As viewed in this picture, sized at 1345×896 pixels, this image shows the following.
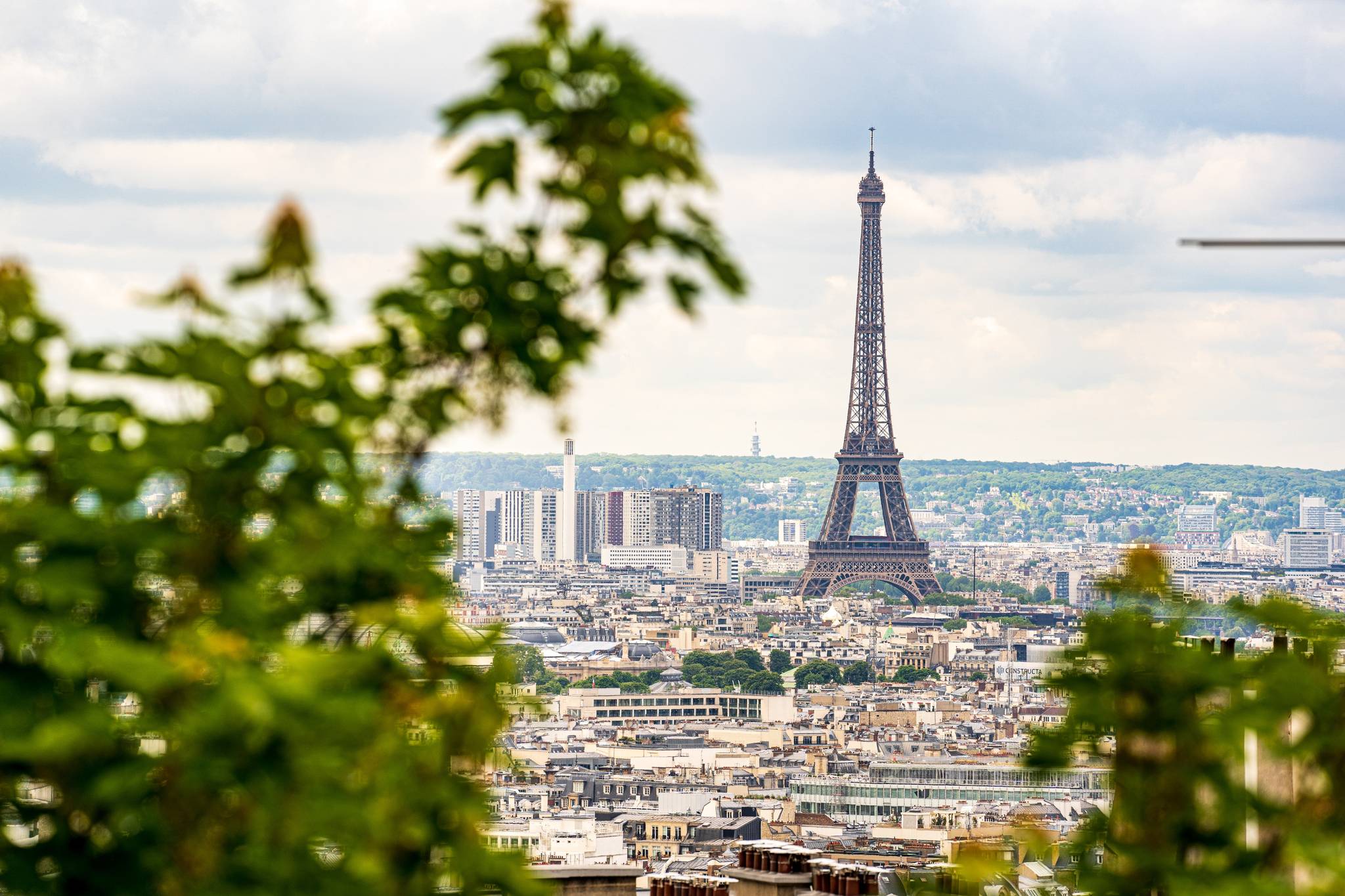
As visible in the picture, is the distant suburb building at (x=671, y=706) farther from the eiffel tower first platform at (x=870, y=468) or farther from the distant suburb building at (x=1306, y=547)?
the distant suburb building at (x=1306, y=547)

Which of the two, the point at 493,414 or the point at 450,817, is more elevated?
the point at 493,414

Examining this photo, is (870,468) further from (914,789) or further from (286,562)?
(286,562)

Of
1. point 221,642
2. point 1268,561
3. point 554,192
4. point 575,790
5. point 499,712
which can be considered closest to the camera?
point 221,642

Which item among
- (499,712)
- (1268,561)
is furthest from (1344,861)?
(1268,561)

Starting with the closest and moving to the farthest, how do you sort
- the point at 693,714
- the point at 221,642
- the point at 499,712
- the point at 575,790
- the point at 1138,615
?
the point at 221,642
the point at 499,712
the point at 1138,615
the point at 575,790
the point at 693,714

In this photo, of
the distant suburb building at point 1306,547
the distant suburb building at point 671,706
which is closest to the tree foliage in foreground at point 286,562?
the distant suburb building at point 671,706

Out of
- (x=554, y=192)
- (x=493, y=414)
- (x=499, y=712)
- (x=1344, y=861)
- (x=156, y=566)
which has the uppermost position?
(x=554, y=192)

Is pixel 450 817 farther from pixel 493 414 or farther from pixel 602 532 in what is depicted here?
pixel 602 532
